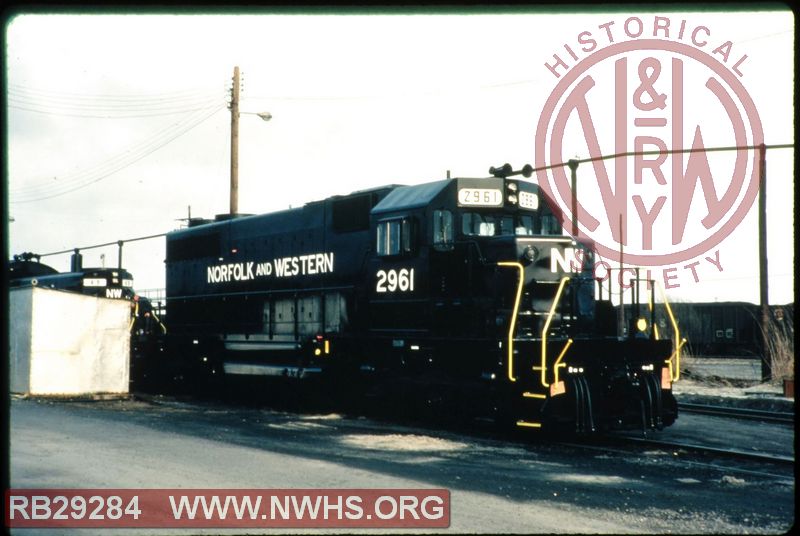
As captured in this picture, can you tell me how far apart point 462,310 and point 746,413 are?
21.5ft

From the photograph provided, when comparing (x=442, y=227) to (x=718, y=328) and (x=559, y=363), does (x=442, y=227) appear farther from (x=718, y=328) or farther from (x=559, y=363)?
(x=718, y=328)

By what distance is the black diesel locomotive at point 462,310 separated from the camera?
39.3ft

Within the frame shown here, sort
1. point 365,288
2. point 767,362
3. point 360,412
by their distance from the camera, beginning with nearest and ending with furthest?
point 365,288
point 360,412
point 767,362

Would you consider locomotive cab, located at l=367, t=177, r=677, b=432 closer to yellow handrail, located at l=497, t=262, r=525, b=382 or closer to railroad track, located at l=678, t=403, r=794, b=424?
yellow handrail, located at l=497, t=262, r=525, b=382

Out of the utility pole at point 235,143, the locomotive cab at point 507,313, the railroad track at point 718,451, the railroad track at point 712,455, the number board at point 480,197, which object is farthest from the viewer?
the utility pole at point 235,143

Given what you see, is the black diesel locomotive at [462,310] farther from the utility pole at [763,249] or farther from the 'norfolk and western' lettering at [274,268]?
the utility pole at [763,249]

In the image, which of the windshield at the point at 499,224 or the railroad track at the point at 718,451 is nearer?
the railroad track at the point at 718,451

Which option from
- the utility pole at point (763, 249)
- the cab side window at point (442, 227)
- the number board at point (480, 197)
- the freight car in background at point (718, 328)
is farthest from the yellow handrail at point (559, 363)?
the freight car in background at point (718, 328)

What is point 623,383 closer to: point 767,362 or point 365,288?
point 365,288

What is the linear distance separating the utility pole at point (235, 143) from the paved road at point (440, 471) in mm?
14014

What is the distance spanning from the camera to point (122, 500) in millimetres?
7215

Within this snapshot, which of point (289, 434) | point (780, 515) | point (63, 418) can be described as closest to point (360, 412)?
point (289, 434)

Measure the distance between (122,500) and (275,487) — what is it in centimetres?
141

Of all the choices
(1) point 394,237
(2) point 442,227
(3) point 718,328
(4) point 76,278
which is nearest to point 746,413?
(2) point 442,227
